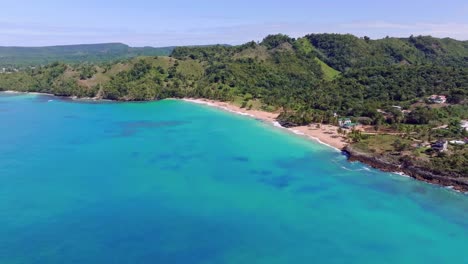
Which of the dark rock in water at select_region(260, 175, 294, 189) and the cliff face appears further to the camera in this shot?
the dark rock in water at select_region(260, 175, 294, 189)

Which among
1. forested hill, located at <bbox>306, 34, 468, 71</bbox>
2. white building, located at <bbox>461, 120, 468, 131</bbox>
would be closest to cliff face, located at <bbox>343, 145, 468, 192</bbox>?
white building, located at <bbox>461, 120, 468, 131</bbox>

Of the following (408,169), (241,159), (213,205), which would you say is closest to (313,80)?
(241,159)

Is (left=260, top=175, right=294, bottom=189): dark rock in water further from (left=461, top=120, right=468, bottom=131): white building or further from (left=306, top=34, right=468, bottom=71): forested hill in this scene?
(left=306, top=34, right=468, bottom=71): forested hill

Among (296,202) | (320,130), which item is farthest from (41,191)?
(320,130)

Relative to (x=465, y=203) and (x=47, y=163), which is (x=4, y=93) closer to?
(x=47, y=163)

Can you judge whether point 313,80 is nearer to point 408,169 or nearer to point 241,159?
point 241,159

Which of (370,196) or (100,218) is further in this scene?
(370,196)
